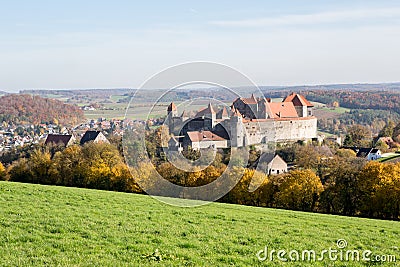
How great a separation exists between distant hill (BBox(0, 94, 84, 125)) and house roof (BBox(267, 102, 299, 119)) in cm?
5443

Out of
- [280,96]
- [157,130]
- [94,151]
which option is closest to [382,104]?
[280,96]

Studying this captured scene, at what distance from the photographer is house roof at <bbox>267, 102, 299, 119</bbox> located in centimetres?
7384

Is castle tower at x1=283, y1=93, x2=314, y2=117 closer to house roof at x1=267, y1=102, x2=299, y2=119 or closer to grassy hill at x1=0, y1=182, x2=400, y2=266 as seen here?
Answer: house roof at x1=267, y1=102, x2=299, y2=119

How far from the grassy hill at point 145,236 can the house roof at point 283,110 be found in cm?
6138

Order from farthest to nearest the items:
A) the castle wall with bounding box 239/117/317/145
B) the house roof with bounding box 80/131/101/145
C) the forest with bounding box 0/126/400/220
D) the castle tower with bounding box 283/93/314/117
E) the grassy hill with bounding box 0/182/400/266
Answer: the castle tower with bounding box 283/93/314/117 < the castle wall with bounding box 239/117/317/145 < the house roof with bounding box 80/131/101/145 < the forest with bounding box 0/126/400/220 < the grassy hill with bounding box 0/182/400/266

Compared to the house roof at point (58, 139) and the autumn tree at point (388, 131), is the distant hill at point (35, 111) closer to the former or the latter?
the house roof at point (58, 139)

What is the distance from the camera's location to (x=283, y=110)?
7656cm

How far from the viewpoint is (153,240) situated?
8.49 m

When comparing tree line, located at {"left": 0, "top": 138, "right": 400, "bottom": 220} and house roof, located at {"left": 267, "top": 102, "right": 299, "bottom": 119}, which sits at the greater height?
house roof, located at {"left": 267, "top": 102, "right": 299, "bottom": 119}

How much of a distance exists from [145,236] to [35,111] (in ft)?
364

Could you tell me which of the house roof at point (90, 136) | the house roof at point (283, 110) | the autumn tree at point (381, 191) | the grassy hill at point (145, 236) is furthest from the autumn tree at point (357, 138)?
the grassy hill at point (145, 236)

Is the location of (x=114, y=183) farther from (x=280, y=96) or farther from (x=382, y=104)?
(x=382, y=104)

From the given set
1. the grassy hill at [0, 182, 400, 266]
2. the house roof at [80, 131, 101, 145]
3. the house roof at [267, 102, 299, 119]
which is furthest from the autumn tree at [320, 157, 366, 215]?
the house roof at [80, 131, 101, 145]

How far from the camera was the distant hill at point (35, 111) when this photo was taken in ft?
355
